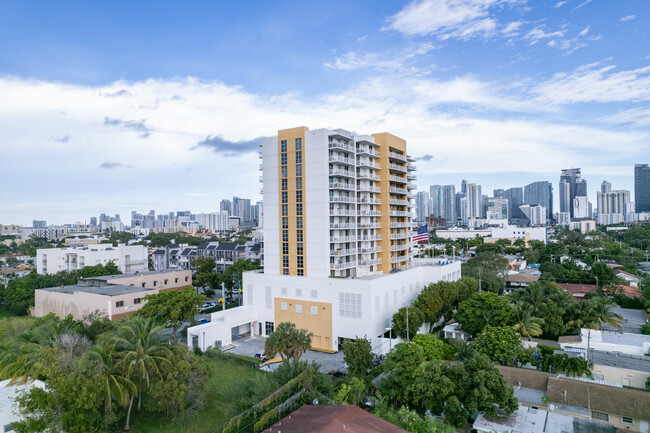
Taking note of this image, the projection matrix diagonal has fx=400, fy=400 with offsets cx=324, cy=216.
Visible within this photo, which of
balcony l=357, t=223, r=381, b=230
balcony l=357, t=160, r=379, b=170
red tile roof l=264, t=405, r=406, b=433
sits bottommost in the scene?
red tile roof l=264, t=405, r=406, b=433

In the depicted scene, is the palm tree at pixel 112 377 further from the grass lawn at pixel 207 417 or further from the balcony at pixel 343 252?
the balcony at pixel 343 252

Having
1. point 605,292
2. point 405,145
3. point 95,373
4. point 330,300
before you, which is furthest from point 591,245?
point 95,373

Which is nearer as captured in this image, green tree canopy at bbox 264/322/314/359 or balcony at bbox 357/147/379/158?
green tree canopy at bbox 264/322/314/359

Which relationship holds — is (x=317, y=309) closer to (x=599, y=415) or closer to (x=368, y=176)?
(x=368, y=176)

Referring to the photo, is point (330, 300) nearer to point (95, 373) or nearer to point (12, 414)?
point (95, 373)

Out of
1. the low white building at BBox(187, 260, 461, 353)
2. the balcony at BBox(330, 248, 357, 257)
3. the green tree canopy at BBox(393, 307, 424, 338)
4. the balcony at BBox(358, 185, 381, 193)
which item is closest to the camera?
the green tree canopy at BBox(393, 307, 424, 338)

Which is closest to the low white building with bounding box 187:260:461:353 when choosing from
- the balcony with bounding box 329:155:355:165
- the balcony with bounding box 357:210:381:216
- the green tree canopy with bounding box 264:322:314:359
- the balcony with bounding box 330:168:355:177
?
the balcony with bounding box 357:210:381:216

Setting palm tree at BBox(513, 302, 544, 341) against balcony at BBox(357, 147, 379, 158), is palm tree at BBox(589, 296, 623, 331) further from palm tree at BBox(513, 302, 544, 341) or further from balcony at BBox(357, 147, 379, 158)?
balcony at BBox(357, 147, 379, 158)

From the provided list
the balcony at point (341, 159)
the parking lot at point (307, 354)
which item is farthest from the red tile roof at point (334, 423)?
the balcony at point (341, 159)
